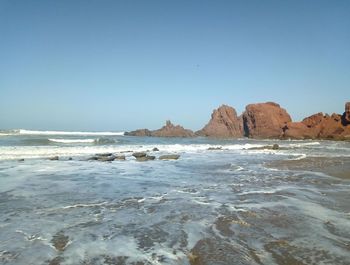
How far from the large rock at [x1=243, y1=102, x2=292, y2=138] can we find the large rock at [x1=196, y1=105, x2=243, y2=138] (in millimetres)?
4223

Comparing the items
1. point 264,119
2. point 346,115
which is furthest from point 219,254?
point 264,119

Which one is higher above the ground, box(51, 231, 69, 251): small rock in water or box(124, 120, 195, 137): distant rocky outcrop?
box(124, 120, 195, 137): distant rocky outcrop

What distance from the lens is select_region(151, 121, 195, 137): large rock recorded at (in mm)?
90125

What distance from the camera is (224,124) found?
332ft

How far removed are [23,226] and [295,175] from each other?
11361mm

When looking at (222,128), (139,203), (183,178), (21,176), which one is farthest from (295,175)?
(222,128)

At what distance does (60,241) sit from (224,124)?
96670mm

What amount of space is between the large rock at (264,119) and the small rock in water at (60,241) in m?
82.9

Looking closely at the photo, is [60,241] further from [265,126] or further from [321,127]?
[265,126]

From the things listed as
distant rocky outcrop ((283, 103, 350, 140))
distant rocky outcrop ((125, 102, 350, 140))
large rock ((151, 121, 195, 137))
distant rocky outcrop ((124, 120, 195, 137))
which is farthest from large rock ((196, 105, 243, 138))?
distant rocky outcrop ((283, 103, 350, 140))

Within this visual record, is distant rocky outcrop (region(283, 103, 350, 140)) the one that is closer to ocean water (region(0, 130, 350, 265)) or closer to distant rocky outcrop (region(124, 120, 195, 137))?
distant rocky outcrop (region(124, 120, 195, 137))

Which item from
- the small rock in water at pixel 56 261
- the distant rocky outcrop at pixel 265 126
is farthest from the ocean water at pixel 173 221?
the distant rocky outcrop at pixel 265 126

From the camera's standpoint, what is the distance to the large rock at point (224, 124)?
9819cm

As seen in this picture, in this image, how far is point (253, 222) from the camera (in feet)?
23.3
